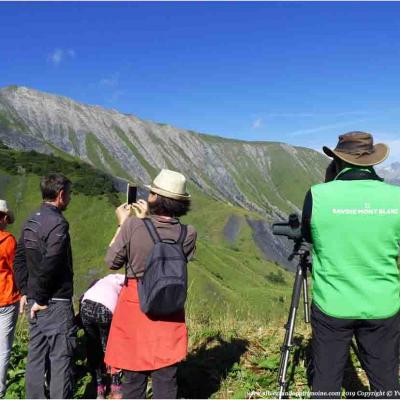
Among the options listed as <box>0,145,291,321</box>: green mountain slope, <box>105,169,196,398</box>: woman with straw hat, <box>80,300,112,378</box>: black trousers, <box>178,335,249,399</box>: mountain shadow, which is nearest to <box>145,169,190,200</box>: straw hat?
<box>105,169,196,398</box>: woman with straw hat

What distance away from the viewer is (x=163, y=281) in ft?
12.6

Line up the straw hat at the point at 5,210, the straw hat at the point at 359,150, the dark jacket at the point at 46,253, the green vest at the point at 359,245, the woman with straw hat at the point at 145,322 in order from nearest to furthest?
the green vest at the point at 359,245
the straw hat at the point at 359,150
the woman with straw hat at the point at 145,322
the dark jacket at the point at 46,253
the straw hat at the point at 5,210

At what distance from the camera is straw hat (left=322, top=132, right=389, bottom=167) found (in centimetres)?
371

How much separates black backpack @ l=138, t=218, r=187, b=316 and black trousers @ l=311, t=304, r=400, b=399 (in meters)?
1.24

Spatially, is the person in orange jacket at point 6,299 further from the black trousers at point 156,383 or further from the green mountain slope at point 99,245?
the green mountain slope at point 99,245

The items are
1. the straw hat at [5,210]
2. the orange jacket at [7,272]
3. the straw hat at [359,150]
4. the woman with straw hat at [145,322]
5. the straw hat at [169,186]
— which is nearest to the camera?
the straw hat at [359,150]

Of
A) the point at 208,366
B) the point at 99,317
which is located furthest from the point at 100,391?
the point at 208,366

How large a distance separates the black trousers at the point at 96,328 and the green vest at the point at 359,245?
2554 mm

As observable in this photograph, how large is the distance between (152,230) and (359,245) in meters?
1.82

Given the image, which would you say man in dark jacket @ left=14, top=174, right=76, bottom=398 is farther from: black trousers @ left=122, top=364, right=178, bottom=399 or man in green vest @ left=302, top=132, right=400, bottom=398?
man in green vest @ left=302, top=132, right=400, bottom=398

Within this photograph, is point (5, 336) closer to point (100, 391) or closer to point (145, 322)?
point (100, 391)

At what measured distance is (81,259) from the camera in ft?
224

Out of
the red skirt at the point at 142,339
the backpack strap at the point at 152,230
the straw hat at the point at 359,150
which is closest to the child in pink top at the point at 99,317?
the red skirt at the point at 142,339

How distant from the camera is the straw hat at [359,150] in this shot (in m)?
3.71
